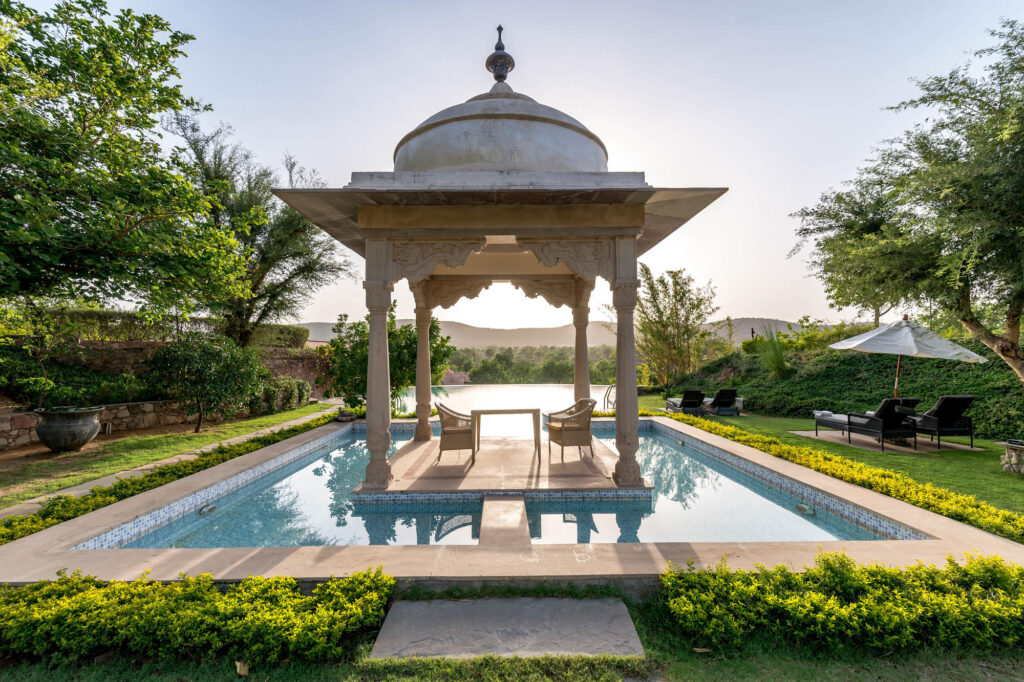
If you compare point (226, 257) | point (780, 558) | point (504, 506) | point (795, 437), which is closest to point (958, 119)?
point (795, 437)

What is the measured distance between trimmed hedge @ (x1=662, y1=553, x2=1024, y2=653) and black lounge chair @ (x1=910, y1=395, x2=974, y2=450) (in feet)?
20.1

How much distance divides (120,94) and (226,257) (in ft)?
8.81

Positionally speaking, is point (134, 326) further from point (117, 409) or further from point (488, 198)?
point (488, 198)

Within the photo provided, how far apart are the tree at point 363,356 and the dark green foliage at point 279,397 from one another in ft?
12.7

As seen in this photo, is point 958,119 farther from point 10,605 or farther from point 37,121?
point 37,121

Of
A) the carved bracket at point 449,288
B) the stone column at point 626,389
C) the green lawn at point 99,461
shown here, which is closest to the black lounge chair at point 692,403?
the carved bracket at point 449,288

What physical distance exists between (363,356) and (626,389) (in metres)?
6.67

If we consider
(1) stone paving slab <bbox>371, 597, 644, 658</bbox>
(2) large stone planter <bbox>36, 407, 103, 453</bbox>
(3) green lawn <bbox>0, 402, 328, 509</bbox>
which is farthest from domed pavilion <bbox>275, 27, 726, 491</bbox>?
(2) large stone planter <bbox>36, 407, 103, 453</bbox>

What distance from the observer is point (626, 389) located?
530cm

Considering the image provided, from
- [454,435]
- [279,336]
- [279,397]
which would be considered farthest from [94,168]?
[279,336]

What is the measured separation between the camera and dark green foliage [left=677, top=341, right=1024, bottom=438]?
8.60 m

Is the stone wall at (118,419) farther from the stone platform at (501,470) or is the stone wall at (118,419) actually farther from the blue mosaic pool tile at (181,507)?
the stone platform at (501,470)

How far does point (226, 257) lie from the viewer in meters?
7.12

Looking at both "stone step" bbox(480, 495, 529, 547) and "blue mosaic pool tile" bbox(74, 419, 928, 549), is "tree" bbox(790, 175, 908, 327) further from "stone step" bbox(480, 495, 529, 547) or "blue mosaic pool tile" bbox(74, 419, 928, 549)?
"stone step" bbox(480, 495, 529, 547)
